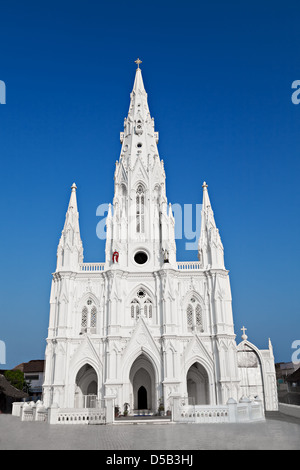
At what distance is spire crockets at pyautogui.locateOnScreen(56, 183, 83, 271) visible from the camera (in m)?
34.5

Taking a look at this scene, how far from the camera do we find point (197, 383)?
3412cm

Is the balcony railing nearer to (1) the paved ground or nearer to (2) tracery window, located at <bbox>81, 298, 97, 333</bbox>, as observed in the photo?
(2) tracery window, located at <bbox>81, 298, 97, 333</bbox>

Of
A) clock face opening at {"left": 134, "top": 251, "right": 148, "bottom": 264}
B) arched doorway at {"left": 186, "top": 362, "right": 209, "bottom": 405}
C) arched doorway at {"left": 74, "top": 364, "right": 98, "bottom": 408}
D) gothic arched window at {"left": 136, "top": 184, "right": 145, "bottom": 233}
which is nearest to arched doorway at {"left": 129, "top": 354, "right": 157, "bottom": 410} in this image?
arched doorway at {"left": 74, "top": 364, "right": 98, "bottom": 408}

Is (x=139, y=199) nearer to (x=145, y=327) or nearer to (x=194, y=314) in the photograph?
(x=194, y=314)

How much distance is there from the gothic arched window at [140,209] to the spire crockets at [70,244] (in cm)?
593

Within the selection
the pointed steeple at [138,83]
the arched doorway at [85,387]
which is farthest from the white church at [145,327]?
the pointed steeple at [138,83]

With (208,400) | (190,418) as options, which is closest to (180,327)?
(208,400)

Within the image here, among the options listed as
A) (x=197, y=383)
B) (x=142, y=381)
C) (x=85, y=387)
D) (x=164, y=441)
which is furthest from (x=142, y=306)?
(x=164, y=441)

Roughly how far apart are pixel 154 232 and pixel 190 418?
62.1ft

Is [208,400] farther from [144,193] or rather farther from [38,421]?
[144,193]

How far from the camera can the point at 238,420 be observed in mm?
21219

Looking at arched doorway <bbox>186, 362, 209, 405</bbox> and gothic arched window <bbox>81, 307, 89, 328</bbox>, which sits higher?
gothic arched window <bbox>81, 307, 89, 328</bbox>

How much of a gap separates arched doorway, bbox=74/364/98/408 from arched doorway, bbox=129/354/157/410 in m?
3.40

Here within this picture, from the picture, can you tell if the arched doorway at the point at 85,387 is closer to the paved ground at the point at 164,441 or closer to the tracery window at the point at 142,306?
the tracery window at the point at 142,306
